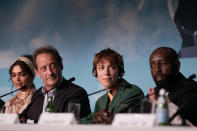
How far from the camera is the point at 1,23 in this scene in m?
5.39

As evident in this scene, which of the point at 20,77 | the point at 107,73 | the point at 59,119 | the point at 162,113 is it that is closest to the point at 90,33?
the point at 20,77

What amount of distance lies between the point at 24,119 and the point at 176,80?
4.26 ft

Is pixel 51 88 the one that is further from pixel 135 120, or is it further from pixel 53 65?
pixel 135 120

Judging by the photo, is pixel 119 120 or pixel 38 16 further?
pixel 38 16

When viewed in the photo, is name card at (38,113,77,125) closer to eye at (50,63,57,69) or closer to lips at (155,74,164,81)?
lips at (155,74,164,81)

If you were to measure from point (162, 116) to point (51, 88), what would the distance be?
1.59 metres

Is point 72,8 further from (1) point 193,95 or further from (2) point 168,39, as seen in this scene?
(1) point 193,95

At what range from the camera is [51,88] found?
341 cm

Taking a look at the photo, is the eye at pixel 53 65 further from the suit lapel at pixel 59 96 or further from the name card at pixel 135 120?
the name card at pixel 135 120

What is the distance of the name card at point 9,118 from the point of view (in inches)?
100

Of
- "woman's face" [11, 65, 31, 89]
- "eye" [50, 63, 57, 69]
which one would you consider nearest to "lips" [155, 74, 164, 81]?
"eye" [50, 63, 57, 69]

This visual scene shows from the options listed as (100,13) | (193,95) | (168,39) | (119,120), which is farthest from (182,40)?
(119,120)

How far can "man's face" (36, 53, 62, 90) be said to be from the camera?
11.0ft

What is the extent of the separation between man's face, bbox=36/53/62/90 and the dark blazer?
8 cm
